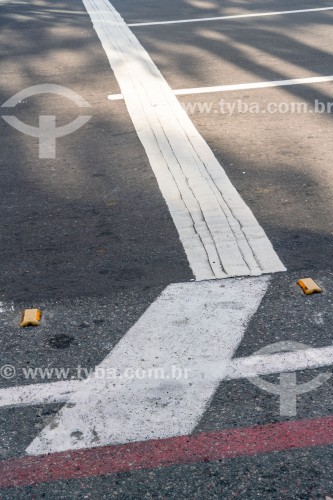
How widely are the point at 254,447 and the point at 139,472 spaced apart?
0.52 m

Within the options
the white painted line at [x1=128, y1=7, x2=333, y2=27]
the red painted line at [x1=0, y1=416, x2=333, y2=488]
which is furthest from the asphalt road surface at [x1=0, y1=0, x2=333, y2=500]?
the white painted line at [x1=128, y1=7, x2=333, y2=27]

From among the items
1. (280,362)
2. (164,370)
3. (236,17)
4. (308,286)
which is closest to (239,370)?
(280,362)

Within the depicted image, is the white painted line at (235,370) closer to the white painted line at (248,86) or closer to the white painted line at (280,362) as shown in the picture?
the white painted line at (280,362)

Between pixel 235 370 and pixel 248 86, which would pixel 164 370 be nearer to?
pixel 235 370

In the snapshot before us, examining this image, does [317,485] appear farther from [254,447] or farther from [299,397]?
[299,397]

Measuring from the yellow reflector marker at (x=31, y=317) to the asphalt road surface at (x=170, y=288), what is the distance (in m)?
0.04

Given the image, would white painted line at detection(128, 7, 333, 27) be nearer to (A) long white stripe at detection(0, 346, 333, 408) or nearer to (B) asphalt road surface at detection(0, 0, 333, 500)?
(B) asphalt road surface at detection(0, 0, 333, 500)

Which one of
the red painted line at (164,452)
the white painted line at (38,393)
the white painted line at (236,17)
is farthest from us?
the white painted line at (236,17)

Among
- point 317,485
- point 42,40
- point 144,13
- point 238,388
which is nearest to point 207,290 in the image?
point 238,388

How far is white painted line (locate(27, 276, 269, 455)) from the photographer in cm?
360

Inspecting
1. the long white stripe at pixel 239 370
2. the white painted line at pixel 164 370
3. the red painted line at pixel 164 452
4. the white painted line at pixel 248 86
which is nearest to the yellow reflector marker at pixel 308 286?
the white painted line at pixel 164 370

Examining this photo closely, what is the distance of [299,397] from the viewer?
377cm

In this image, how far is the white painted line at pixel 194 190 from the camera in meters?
5.27

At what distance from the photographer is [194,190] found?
660cm
